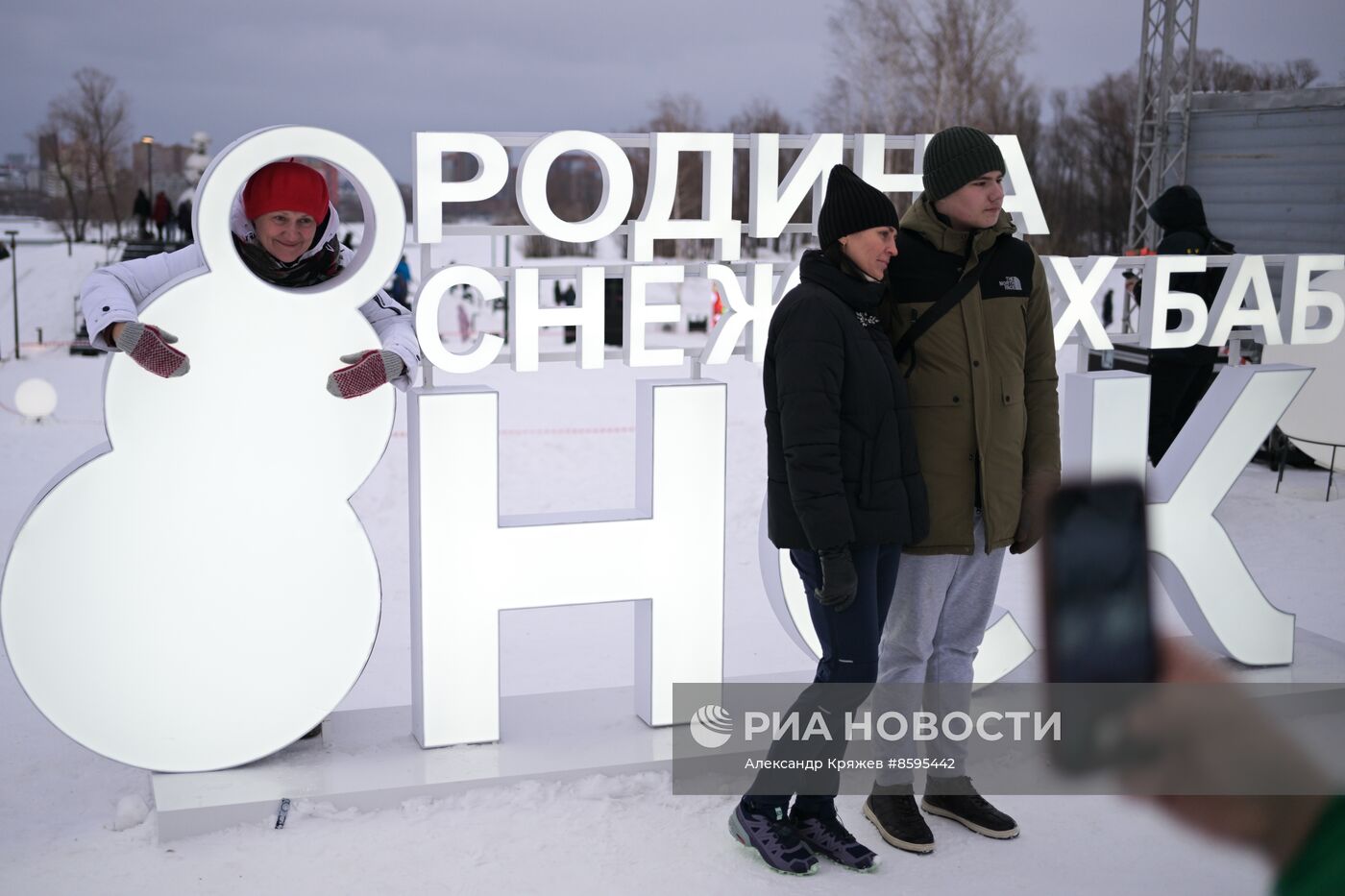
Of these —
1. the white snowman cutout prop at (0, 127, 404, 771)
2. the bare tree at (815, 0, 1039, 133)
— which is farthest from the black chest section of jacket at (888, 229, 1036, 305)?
the bare tree at (815, 0, 1039, 133)

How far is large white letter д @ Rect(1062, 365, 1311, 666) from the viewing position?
4.70m

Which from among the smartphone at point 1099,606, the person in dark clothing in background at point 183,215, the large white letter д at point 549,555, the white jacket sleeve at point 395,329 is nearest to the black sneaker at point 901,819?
the large white letter д at point 549,555

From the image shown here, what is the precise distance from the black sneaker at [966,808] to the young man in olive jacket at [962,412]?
10 millimetres

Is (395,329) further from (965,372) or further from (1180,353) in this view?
(1180,353)

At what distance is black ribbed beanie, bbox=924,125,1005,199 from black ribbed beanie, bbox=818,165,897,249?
0.73 feet

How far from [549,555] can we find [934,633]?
127cm

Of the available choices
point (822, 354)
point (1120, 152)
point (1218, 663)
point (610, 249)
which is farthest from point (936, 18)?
point (1218, 663)

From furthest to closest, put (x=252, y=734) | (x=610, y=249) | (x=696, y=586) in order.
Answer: (x=610, y=249) → (x=696, y=586) → (x=252, y=734)

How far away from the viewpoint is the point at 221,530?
3.87 m

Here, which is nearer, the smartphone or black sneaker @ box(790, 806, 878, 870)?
the smartphone

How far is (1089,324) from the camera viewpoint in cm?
472

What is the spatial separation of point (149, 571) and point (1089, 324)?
131 inches

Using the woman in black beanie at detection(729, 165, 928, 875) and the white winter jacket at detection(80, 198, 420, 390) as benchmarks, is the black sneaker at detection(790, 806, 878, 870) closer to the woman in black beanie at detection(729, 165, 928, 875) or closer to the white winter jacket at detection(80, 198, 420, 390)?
the woman in black beanie at detection(729, 165, 928, 875)

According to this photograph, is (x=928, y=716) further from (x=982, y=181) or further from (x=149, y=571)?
(x=149, y=571)
